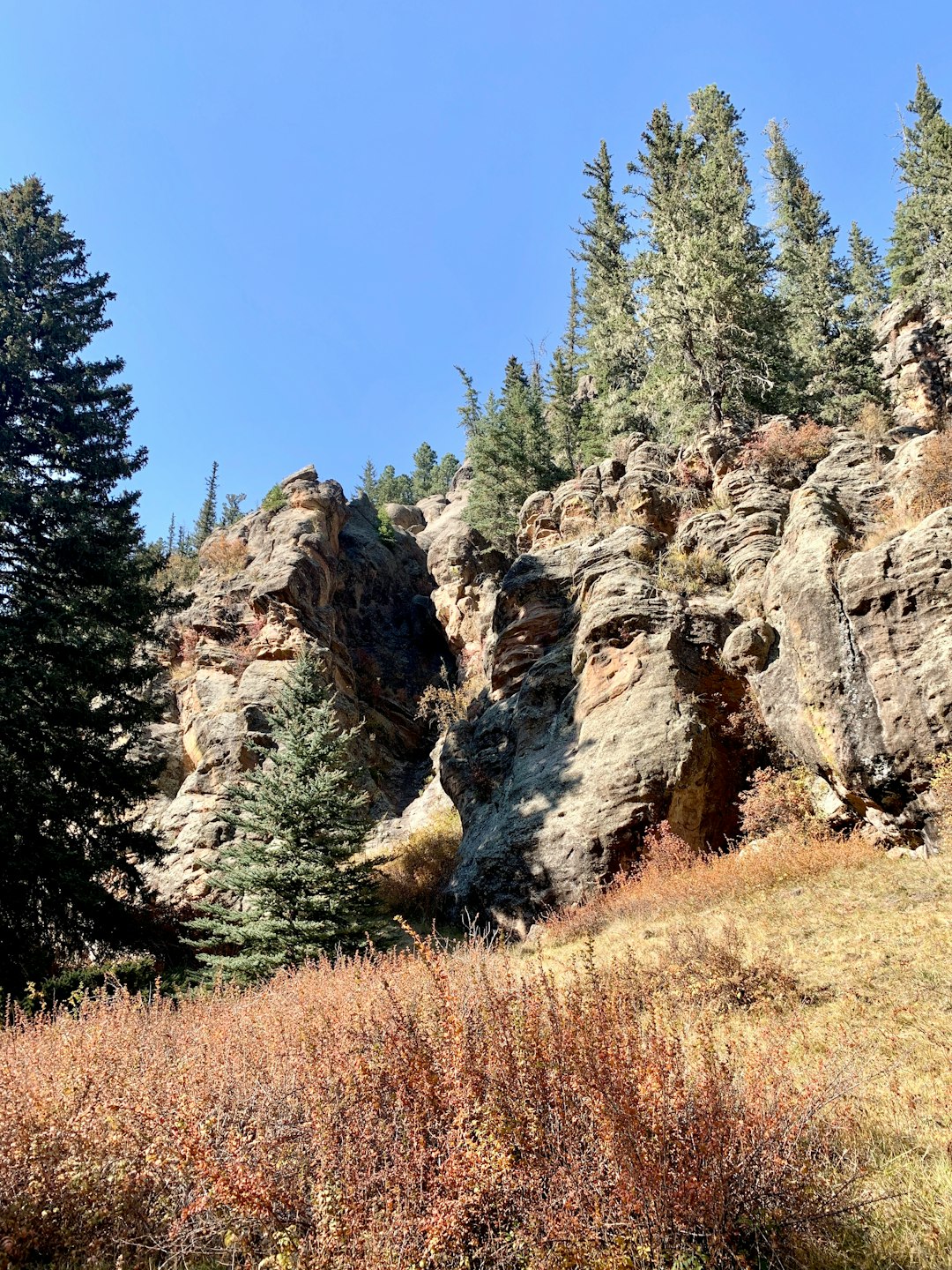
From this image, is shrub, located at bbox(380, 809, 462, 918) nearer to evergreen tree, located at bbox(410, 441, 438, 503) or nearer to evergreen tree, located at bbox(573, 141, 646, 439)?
evergreen tree, located at bbox(573, 141, 646, 439)

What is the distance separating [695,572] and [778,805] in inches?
286

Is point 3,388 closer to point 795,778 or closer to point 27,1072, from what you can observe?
point 27,1072

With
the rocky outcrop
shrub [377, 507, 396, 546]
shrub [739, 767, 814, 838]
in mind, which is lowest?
shrub [739, 767, 814, 838]

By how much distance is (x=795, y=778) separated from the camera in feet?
40.9

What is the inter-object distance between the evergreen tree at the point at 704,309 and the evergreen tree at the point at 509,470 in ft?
33.0

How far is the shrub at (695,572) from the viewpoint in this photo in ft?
55.0

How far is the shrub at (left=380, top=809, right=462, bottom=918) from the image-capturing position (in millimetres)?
17922

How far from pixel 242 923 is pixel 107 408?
14507 mm

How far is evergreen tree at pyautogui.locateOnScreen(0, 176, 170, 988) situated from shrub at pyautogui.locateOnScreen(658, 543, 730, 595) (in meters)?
13.7

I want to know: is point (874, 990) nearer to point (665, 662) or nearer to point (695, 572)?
point (665, 662)

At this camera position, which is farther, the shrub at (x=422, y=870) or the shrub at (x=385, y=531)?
the shrub at (x=385, y=531)

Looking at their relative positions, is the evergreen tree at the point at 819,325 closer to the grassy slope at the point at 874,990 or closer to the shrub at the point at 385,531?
the grassy slope at the point at 874,990

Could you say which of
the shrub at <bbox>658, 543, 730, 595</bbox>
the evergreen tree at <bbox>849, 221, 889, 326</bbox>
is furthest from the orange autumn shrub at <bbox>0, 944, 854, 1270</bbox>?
the evergreen tree at <bbox>849, 221, 889, 326</bbox>

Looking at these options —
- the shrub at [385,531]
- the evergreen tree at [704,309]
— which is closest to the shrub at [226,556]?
the shrub at [385,531]
